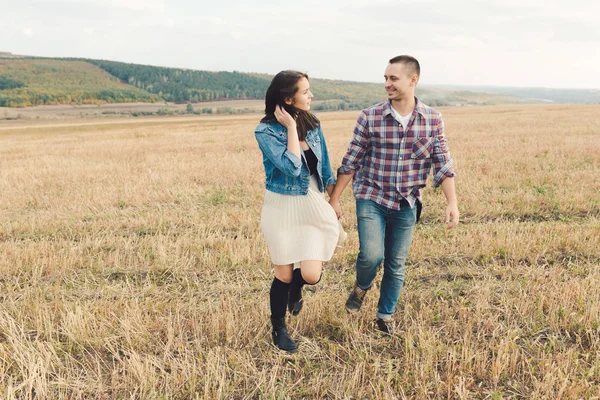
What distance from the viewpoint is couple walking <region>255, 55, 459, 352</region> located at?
3373 mm

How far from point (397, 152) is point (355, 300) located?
4.98 feet

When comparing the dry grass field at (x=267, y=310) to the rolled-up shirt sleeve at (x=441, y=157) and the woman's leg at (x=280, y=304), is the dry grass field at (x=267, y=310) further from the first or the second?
the rolled-up shirt sleeve at (x=441, y=157)

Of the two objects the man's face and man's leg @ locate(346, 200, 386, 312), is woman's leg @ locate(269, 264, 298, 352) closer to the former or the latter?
man's leg @ locate(346, 200, 386, 312)

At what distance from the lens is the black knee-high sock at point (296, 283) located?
11.8 ft

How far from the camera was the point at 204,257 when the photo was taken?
5816 millimetres

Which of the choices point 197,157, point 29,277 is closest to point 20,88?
point 197,157

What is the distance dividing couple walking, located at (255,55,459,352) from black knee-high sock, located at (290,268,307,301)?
0.01 meters

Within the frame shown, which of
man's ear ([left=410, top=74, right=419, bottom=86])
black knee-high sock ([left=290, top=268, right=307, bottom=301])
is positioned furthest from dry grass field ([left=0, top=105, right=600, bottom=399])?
man's ear ([left=410, top=74, right=419, bottom=86])

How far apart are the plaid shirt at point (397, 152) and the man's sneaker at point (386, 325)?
1051 millimetres

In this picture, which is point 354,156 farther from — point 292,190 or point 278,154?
point 278,154

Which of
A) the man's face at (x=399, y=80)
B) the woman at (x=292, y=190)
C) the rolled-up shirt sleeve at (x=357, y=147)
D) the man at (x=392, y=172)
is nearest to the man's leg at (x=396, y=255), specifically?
the man at (x=392, y=172)

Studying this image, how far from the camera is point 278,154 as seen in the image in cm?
326

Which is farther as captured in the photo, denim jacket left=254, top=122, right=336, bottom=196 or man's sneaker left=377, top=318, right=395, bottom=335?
man's sneaker left=377, top=318, right=395, bottom=335

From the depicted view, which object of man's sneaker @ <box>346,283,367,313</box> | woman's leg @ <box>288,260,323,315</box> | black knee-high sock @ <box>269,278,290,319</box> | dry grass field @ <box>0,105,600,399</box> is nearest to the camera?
dry grass field @ <box>0,105,600,399</box>
